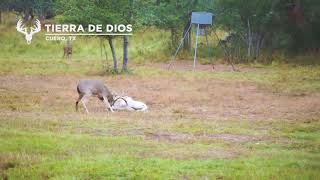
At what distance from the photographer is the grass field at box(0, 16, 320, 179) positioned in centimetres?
761

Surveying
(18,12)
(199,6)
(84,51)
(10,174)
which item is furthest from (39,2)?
(10,174)

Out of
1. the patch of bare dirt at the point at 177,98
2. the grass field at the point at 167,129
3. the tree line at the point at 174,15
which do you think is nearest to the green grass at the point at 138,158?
the grass field at the point at 167,129

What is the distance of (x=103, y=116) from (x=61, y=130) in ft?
7.08

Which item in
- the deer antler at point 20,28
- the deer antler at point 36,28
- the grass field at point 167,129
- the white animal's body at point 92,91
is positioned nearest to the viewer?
the grass field at point 167,129

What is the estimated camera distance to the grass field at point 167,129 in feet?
25.0

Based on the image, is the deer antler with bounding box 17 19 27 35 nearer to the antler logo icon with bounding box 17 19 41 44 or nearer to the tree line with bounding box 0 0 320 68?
the antler logo icon with bounding box 17 19 41 44

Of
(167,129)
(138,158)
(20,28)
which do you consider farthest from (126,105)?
(20,28)

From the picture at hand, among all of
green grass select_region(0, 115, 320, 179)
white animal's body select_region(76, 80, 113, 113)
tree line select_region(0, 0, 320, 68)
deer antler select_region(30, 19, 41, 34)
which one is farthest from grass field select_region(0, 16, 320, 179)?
deer antler select_region(30, 19, 41, 34)

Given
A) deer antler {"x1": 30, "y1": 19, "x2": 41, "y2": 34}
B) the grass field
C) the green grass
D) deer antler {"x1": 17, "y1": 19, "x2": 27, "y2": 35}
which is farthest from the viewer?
deer antler {"x1": 17, "y1": 19, "x2": 27, "y2": 35}

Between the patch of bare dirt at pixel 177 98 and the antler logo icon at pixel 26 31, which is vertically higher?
the antler logo icon at pixel 26 31

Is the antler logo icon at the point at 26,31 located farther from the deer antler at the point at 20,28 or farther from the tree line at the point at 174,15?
the tree line at the point at 174,15

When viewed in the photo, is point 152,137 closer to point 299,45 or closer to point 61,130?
point 61,130

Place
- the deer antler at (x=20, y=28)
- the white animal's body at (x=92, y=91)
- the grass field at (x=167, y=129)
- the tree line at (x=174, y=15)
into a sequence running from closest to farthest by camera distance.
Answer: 1. the grass field at (x=167, y=129)
2. the white animal's body at (x=92, y=91)
3. the tree line at (x=174, y=15)
4. the deer antler at (x=20, y=28)

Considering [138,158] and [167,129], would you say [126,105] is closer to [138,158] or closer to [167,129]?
[167,129]
